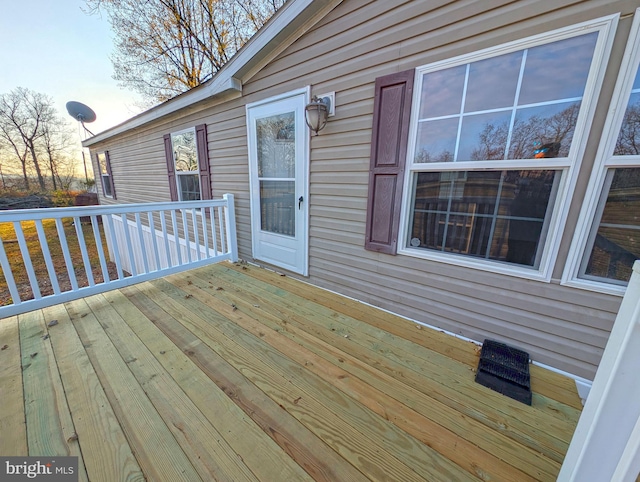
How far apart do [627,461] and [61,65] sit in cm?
1505

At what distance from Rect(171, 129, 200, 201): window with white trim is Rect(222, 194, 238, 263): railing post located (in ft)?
4.42

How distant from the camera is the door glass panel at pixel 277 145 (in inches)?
105

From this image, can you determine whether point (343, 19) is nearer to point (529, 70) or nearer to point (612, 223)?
point (529, 70)

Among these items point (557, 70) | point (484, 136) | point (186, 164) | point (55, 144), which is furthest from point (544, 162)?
point (55, 144)

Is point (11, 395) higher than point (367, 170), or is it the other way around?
point (367, 170)

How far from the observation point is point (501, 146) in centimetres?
153

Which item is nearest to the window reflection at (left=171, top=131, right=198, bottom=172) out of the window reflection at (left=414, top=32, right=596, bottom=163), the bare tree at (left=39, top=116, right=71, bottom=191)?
the window reflection at (left=414, top=32, right=596, bottom=163)

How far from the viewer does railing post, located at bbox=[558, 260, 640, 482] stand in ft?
1.99

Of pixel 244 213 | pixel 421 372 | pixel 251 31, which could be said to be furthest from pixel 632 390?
pixel 251 31

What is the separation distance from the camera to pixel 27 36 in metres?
6.82

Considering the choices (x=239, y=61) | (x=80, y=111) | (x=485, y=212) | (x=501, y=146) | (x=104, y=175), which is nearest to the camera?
(x=501, y=146)

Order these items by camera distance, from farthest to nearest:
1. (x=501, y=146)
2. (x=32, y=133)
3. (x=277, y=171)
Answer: (x=32, y=133)
(x=277, y=171)
(x=501, y=146)

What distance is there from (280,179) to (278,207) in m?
0.35

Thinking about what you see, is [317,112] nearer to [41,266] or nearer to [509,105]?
[509,105]
